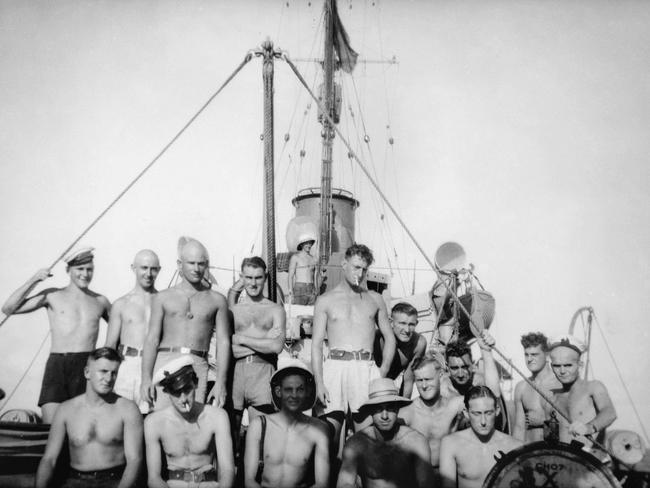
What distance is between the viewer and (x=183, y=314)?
4742mm

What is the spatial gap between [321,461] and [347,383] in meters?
1.02

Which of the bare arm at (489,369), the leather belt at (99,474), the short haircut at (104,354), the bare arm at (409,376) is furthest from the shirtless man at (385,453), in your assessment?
the short haircut at (104,354)

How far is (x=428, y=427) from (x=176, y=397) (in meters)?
2.19

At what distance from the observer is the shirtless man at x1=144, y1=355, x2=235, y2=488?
154 inches

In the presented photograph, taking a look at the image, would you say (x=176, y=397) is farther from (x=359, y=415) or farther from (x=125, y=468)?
(x=359, y=415)

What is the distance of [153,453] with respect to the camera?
155 inches

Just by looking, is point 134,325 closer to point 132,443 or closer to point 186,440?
point 132,443

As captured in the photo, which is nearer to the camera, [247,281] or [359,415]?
[359,415]

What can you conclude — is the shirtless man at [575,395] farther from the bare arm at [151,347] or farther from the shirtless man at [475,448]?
the bare arm at [151,347]

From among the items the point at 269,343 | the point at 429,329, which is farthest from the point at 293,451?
the point at 429,329

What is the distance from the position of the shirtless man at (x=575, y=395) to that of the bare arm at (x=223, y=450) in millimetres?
2960

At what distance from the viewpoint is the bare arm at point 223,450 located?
3861 millimetres

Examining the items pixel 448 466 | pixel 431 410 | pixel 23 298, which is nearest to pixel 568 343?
pixel 431 410

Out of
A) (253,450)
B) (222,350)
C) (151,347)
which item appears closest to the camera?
(253,450)
